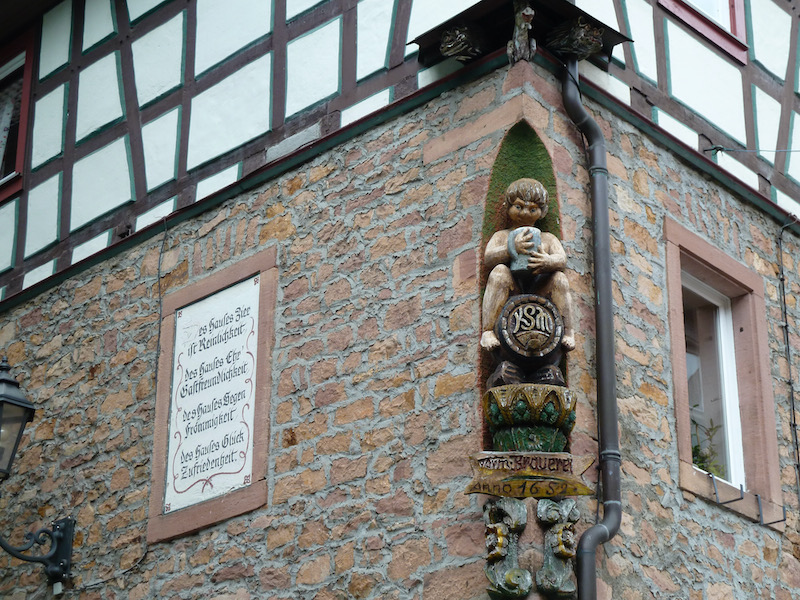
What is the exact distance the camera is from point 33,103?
468 inches

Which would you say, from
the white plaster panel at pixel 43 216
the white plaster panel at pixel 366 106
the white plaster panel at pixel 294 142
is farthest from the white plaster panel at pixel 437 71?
the white plaster panel at pixel 43 216

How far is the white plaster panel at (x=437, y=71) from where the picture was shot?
8.80 metres

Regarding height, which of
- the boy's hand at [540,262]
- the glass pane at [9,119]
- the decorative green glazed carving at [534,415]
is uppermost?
the glass pane at [9,119]

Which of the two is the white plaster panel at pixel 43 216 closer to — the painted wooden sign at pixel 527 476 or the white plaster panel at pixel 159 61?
the white plaster panel at pixel 159 61

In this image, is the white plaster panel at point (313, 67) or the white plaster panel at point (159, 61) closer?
the white plaster panel at point (313, 67)

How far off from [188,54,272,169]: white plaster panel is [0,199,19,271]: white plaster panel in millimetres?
2053

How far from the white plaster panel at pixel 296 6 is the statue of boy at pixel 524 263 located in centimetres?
242

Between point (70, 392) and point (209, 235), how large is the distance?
1.56m

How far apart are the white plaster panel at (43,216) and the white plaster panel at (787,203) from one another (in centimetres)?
493

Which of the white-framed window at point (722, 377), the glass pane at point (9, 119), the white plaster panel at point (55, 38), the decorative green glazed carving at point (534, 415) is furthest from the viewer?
the glass pane at point (9, 119)

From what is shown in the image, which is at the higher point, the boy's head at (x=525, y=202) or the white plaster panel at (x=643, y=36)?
the white plaster panel at (x=643, y=36)

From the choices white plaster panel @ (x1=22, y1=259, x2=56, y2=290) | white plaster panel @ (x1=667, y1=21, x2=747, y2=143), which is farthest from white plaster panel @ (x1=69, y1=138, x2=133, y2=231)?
white plaster panel @ (x1=667, y1=21, x2=747, y2=143)

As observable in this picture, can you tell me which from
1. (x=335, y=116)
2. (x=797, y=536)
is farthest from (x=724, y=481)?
(x=335, y=116)

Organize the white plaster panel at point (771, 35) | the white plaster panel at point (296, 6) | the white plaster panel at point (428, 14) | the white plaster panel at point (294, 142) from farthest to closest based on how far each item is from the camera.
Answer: the white plaster panel at point (771, 35) → the white plaster panel at point (296, 6) → the white plaster panel at point (294, 142) → the white plaster panel at point (428, 14)
